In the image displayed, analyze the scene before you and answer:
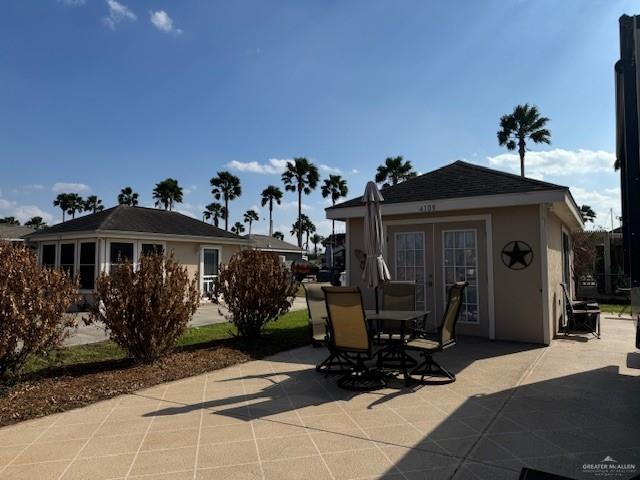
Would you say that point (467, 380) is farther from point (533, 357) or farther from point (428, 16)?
point (428, 16)

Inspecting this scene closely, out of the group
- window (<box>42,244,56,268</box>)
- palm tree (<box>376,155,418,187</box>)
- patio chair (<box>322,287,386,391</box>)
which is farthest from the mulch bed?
palm tree (<box>376,155,418,187</box>)

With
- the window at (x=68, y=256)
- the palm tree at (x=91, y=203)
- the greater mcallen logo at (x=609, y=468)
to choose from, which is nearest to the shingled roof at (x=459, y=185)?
the greater mcallen logo at (x=609, y=468)

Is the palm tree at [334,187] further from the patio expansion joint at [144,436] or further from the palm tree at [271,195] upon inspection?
the patio expansion joint at [144,436]

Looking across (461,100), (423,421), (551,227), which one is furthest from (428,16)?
(423,421)

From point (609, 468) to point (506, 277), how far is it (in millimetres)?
5344

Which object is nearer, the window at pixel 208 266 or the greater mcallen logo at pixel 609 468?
the greater mcallen logo at pixel 609 468

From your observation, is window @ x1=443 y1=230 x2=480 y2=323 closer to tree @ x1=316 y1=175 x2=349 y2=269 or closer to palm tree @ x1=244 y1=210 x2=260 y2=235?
tree @ x1=316 y1=175 x2=349 y2=269

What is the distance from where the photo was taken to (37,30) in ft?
25.5

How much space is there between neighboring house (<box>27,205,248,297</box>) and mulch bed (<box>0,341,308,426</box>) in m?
7.88

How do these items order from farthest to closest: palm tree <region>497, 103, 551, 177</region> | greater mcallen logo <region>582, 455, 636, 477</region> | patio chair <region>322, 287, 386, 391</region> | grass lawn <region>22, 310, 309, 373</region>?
1. palm tree <region>497, 103, 551, 177</region>
2. grass lawn <region>22, 310, 309, 373</region>
3. patio chair <region>322, 287, 386, 391</region>
4. greater mcallen logo <region>582, 455, 636, 477</region>

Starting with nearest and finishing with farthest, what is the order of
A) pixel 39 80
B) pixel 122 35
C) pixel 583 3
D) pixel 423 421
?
pixel 423 421 → pixel 583 3 → pixel 122 35 → pixel 39 80

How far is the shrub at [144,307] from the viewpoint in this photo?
18.2 ft

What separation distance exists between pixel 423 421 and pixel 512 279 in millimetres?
5014

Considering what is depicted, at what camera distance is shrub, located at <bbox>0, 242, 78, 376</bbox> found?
4.46 m
